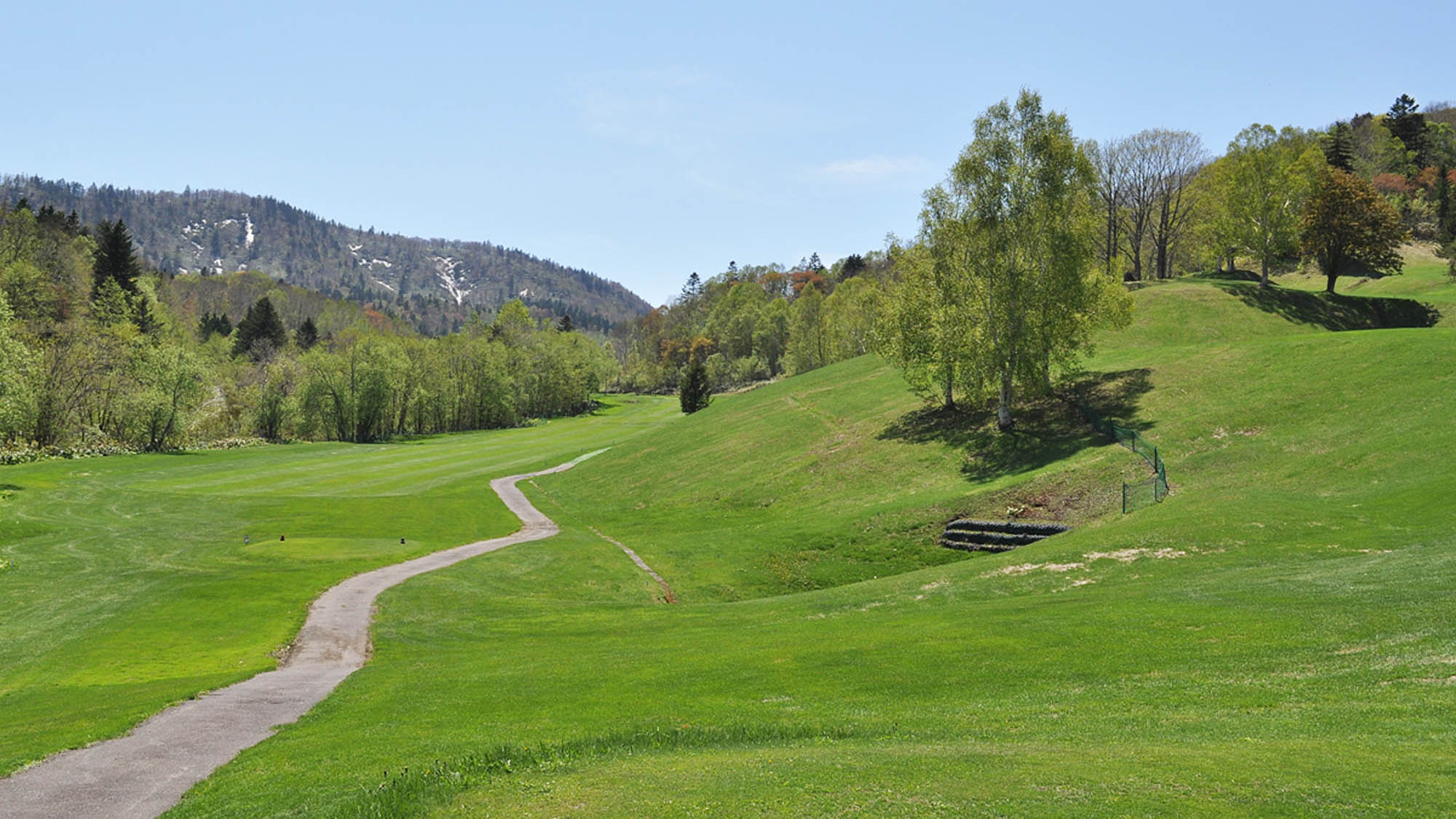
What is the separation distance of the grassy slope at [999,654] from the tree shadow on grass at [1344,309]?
2815cm

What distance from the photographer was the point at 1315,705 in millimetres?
13438

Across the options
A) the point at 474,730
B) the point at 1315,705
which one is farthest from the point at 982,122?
the point at 474,730

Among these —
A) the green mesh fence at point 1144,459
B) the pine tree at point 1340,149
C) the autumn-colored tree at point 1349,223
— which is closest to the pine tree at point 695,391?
the green mesh fence at point 1144,459

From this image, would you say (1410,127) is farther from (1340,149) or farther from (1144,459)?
(1144,459)

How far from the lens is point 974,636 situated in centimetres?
2070

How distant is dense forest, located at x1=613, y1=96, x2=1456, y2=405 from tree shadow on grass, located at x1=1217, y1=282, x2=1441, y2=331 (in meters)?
4.29

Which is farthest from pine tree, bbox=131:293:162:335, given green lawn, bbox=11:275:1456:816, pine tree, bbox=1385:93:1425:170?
pine tree, bbox=1385:93:1425:170

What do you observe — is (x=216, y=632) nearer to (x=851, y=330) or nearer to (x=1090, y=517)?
(x=1090, y=517)

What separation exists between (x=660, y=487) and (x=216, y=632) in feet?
129

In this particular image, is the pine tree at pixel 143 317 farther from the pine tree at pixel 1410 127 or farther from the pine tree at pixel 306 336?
the pine tree at pixel 1410 127

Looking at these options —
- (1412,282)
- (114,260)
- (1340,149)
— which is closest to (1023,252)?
(1412,282)

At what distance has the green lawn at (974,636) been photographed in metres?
11.0

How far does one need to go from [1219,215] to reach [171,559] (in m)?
92.4

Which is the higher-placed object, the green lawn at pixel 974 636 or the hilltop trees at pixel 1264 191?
the hilltop trees at pixel 1264 191
